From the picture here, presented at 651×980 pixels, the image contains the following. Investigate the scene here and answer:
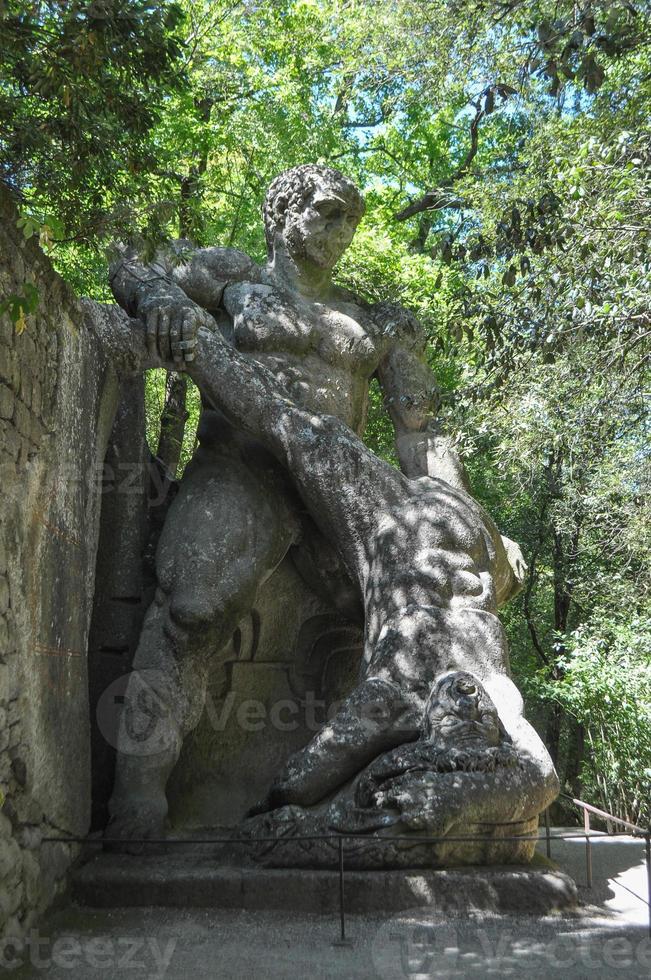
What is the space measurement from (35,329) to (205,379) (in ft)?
5.33

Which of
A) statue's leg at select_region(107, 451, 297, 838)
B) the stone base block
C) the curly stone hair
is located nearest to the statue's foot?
statue's leg at select_region(107, 451, 297, 838)

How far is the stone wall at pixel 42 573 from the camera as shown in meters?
3.80

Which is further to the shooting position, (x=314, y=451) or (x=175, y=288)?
(x=175, y=288)

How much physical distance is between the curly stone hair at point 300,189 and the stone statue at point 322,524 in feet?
0.04

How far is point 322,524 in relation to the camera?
5.65 m

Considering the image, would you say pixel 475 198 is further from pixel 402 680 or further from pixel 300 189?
pixel 402 680

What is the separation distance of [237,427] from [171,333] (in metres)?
0.64

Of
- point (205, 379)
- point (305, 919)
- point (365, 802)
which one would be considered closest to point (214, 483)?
point (205, 379)

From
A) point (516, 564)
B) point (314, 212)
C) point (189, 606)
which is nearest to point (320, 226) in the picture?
point (314, 212)

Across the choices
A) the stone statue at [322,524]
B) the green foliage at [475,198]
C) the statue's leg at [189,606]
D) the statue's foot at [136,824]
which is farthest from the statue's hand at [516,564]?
the statue's foot at [136,824]

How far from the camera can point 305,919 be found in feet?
13.8

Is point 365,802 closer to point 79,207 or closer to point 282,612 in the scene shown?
point 282,612

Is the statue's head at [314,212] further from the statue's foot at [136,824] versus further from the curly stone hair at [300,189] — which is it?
the statue's foot at [136,824]

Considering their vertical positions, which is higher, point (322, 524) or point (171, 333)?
point (171, 333)
